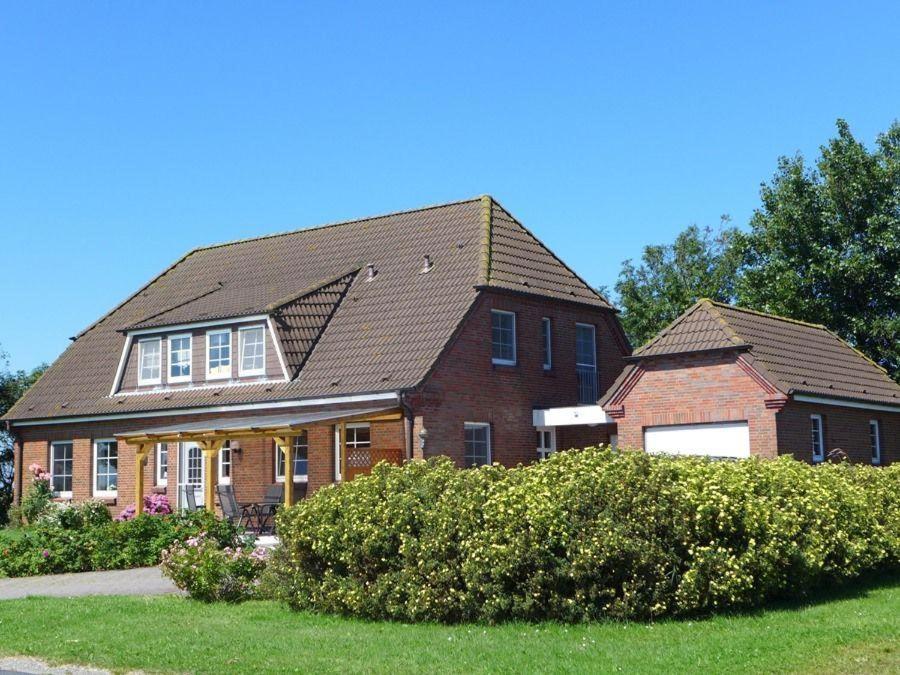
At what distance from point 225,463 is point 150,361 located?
387 centimetres

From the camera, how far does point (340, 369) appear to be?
27.8m

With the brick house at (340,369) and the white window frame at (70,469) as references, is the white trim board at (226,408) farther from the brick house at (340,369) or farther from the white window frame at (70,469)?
the white window frame at (70,469)

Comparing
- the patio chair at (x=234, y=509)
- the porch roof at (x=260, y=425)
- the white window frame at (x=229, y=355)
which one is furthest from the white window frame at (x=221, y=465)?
the porch roof at (x=260, y=425)

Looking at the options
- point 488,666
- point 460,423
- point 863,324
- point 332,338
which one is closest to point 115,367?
point 332,338

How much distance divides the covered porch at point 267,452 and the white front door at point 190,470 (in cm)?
3

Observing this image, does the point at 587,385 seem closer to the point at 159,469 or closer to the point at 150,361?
the point at 159,469

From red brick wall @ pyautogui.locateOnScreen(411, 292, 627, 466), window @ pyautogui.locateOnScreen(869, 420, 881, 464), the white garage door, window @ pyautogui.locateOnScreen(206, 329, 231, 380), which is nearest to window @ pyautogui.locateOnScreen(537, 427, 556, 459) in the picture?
red brick wall @ pyautogui.locateOnScreen(411, 292, 627, 466)

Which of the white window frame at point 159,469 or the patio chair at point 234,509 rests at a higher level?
the white window frame at point 159,469

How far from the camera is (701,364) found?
25.0 m

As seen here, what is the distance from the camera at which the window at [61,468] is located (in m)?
32.9

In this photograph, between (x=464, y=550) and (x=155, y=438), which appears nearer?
(x=464, y=550)

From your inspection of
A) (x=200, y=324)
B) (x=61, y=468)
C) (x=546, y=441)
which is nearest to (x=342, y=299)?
(x=200, y=324)

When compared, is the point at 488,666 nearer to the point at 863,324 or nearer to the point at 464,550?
the point at 464,550

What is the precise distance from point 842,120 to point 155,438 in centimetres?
2515
